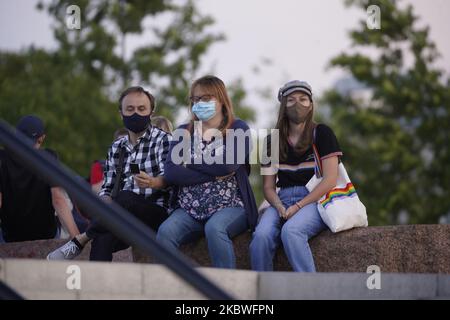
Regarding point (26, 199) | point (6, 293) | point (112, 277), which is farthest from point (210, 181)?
point (6, 293)

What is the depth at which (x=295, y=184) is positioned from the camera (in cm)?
704

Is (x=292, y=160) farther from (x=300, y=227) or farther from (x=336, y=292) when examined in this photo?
(x=336, y=292)

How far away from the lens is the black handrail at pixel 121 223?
3.24m

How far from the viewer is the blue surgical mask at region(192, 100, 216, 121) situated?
716 centimetres

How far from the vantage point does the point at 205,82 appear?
7.25 m

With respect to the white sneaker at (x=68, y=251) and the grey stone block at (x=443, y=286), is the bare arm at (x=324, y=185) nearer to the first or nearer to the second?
the grey stone block at (x=443, y=286)

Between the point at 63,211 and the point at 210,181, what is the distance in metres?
1.57

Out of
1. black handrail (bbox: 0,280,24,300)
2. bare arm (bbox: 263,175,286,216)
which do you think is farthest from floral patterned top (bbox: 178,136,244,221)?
black handrail (bbox: 0,280,24,300)

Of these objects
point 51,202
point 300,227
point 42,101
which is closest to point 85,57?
point 42,101

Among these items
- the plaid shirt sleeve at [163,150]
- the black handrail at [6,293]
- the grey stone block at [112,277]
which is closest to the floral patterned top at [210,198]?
the plaid shirt sleeve at [163,150]

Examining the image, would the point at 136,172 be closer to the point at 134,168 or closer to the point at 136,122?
the point at 134,168

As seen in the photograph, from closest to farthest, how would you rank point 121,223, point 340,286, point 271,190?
point 121,223 < point 340,286 < point 271,190

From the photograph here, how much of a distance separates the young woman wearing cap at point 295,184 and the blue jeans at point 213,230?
0.18 meters

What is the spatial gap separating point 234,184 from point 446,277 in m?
1.87
